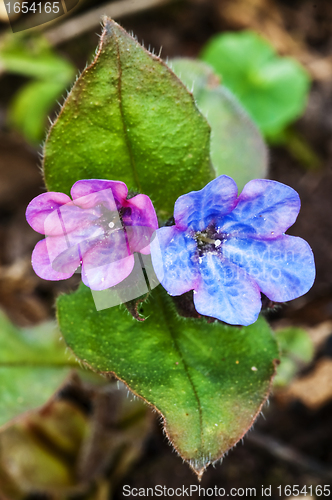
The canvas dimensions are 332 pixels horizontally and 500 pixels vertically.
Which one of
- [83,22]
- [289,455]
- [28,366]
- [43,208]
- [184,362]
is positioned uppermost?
[83,22]

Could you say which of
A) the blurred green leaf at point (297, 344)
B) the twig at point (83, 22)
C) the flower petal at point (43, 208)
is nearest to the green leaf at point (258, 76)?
the twig at point (83, 22)

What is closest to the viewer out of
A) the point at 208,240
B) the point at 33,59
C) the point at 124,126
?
the point at 208,240

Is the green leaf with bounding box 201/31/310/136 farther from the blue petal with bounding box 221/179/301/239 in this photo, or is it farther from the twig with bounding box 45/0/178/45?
the blue petal with bounding box 221/179/301/239

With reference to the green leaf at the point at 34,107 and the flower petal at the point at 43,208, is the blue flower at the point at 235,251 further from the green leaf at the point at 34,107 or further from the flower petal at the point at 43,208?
the green leaf at the point at 34,107

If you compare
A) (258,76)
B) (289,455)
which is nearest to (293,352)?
(289,455)

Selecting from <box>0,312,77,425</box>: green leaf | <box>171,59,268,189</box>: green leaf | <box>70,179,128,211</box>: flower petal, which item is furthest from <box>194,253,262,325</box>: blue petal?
<box>0,312,77,425</box>: green leaf

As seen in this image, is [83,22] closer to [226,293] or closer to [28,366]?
[28,366]

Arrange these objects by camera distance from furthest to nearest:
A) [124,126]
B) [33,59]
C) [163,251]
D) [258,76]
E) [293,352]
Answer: [258,76] < [33,59] < [293,352] < [124,126] < [163,251]
